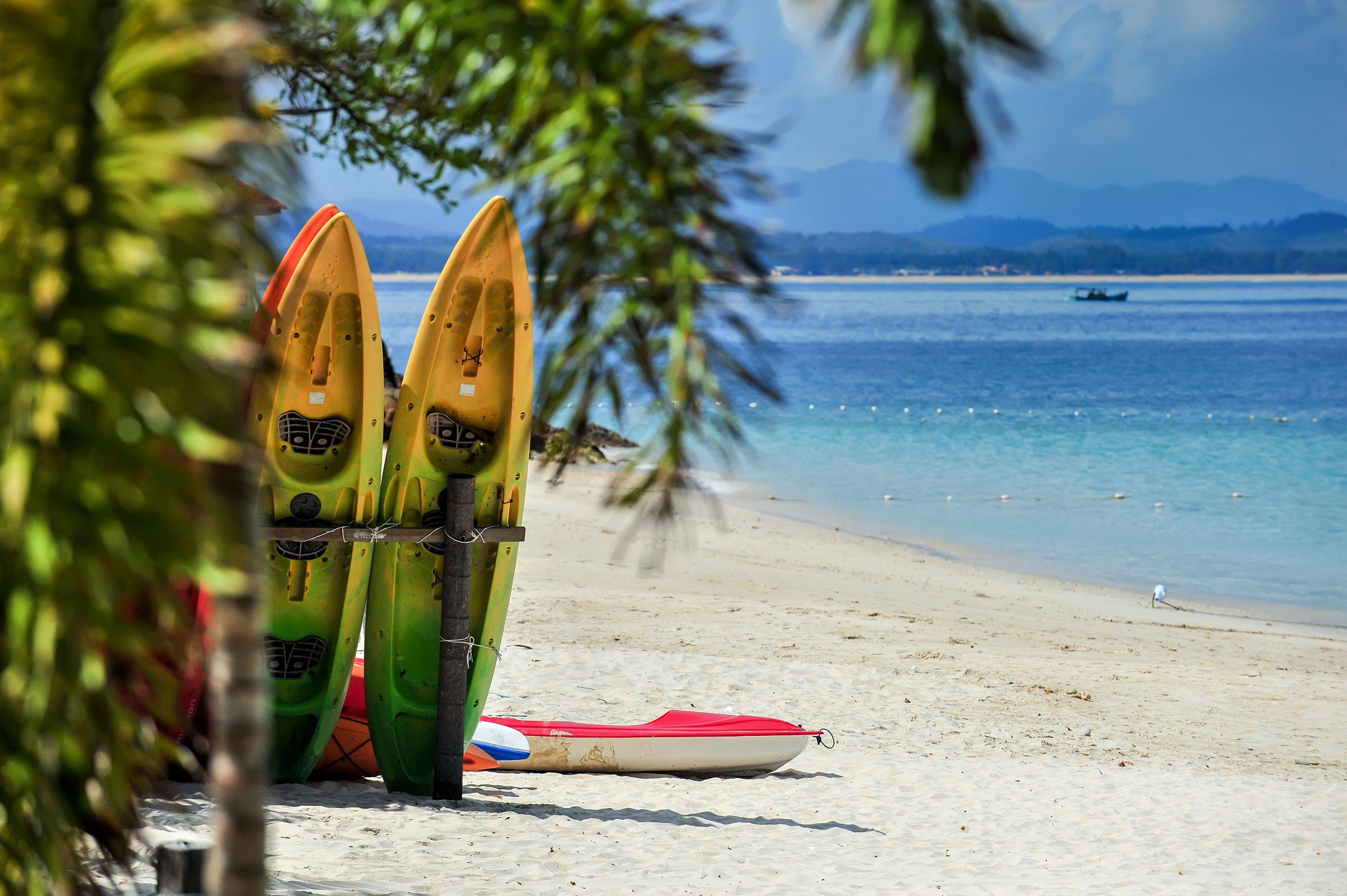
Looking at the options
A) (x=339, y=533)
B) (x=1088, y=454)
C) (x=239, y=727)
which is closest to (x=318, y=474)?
(x=339, y=533)

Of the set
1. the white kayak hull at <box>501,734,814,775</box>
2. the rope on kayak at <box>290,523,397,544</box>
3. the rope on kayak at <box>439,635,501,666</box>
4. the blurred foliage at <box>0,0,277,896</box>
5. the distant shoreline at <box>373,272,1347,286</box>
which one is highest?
the distant shoreline at <box>373,272,1347,286</box>

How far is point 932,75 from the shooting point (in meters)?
1.50

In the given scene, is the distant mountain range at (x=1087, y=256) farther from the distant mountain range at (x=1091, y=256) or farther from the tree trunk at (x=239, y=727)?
the tree trunk at (x=239, y=727)

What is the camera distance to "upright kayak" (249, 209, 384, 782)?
5051 millimetres

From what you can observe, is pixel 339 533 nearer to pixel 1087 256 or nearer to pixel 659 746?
pixel 659 746

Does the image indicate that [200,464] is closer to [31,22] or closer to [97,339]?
[97,339]

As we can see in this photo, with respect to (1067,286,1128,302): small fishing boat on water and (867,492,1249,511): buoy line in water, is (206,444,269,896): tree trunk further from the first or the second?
(1067,286,1128,302): small fishing boat on water

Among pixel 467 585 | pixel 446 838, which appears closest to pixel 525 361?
pixel 467 585

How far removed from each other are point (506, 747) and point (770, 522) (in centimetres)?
1148

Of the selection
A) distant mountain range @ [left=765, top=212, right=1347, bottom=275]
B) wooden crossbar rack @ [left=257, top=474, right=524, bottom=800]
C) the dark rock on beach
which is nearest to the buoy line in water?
the dark rock on beach

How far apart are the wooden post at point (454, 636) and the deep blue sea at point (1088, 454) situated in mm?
1518

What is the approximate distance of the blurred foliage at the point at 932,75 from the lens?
4.91ft

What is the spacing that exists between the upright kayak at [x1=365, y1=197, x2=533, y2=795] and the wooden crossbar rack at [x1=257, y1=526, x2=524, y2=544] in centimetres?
11

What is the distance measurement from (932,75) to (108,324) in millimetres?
1134
